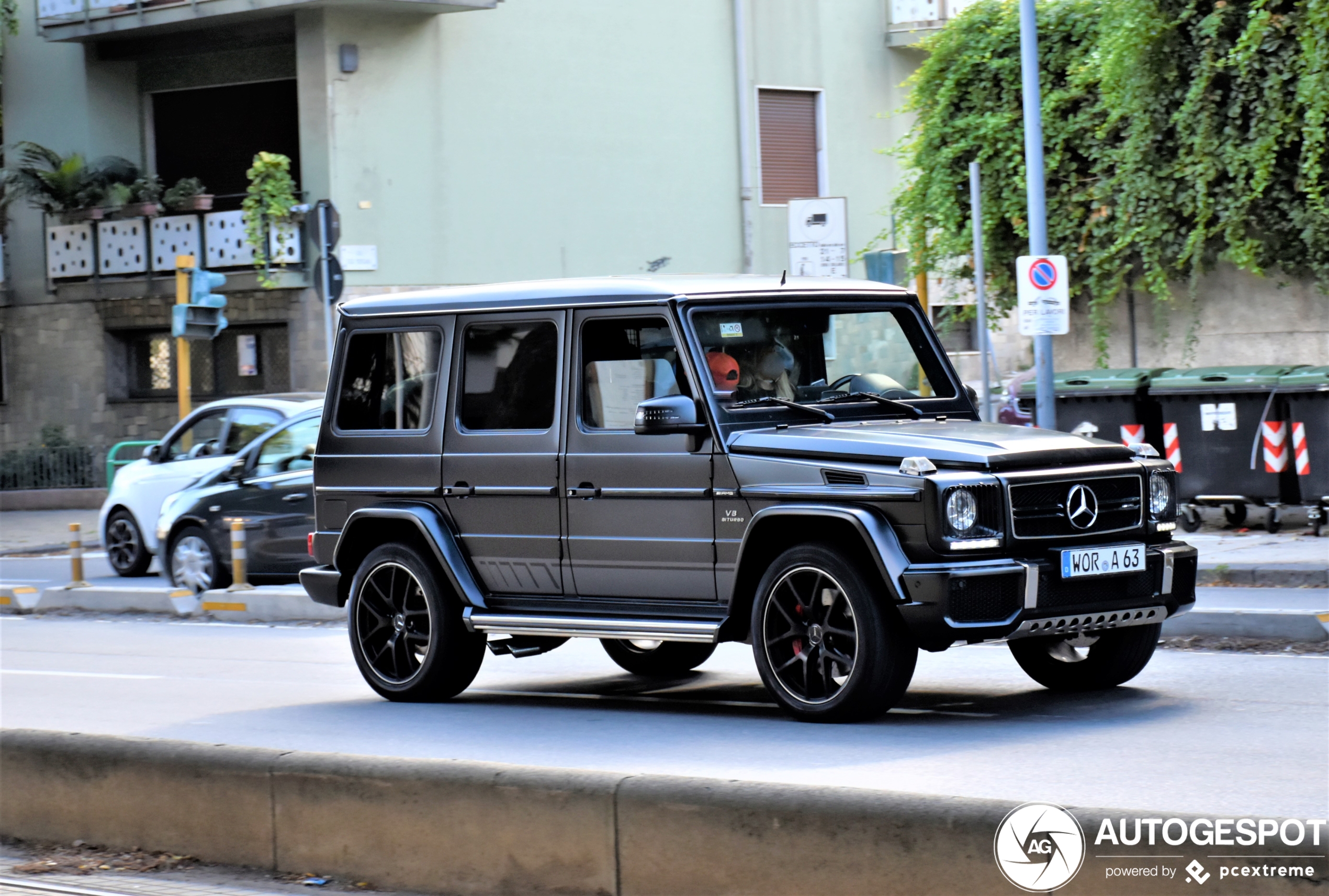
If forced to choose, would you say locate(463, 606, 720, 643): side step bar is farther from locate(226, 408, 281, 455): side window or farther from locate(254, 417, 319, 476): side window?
locate(226, 408, 281, 455): side window

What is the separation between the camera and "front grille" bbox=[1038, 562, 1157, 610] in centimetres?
739

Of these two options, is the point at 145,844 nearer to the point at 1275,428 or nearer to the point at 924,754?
the point at 924,754

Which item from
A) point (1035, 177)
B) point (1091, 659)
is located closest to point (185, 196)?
point (1035, 177)

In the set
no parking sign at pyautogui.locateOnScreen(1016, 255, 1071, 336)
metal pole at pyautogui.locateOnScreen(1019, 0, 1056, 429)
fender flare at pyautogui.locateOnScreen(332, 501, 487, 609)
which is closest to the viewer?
fender flare at pyautogui.locateOnScreen(332, 501, 487, 609)

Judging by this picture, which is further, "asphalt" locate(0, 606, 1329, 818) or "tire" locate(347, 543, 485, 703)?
"tire" locate(347, 543, 485, 703)

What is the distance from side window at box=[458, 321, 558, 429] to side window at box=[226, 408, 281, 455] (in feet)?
23.0

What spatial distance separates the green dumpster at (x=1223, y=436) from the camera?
16594 millimetres

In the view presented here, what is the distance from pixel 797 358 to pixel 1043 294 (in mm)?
8698

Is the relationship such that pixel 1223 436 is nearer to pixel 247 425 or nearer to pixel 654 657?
pixel 654 657

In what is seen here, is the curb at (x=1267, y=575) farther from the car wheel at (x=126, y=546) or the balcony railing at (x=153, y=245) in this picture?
the balcony railing at (x=153, y=245)

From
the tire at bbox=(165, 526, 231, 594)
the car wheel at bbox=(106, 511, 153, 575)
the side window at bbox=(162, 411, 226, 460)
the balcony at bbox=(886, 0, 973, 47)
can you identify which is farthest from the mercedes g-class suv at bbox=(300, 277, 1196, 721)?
the balcony at bbox=(886, 0, 973, 47)

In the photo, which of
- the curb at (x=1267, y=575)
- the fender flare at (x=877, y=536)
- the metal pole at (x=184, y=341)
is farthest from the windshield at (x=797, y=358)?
the metal pole at (x=184, y=341)

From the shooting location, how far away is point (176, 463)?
56.9 ft

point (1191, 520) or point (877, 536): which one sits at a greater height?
point (877, 536)
